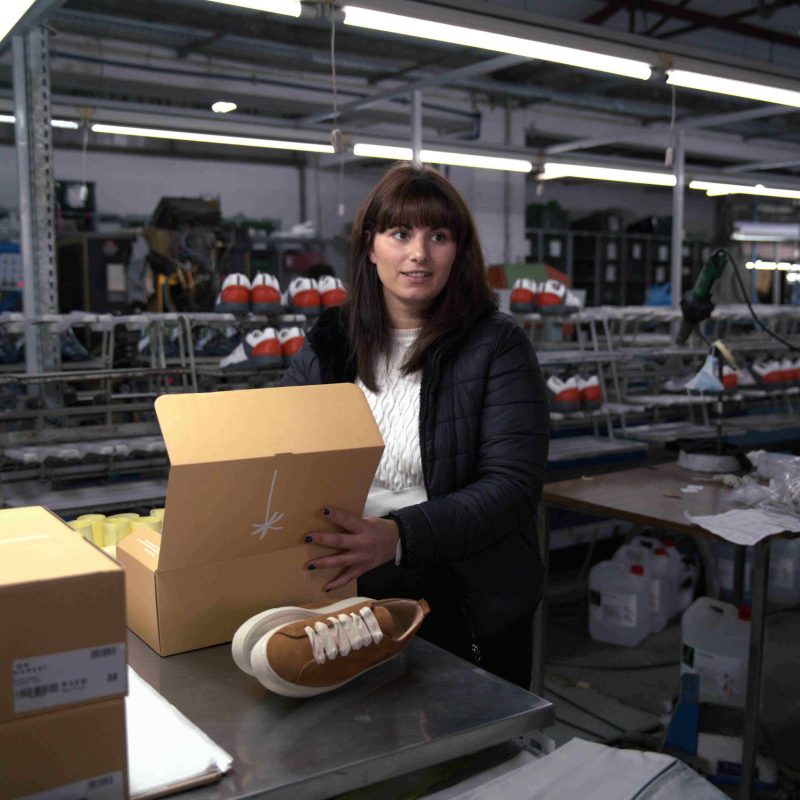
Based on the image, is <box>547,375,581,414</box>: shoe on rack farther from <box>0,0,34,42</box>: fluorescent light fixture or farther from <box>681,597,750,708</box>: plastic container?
<box>0,0,34,42</box>: fluorescent light fixture

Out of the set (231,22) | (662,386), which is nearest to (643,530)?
(662,386)

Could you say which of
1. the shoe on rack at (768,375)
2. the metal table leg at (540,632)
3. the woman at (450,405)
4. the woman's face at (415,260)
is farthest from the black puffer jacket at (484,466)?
the shoe on rack at (768,375)

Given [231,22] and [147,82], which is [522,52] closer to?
[231,22]

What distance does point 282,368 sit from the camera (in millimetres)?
5199

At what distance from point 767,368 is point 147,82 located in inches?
256

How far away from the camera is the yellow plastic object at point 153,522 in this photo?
57.1 inches

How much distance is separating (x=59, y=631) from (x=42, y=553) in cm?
10

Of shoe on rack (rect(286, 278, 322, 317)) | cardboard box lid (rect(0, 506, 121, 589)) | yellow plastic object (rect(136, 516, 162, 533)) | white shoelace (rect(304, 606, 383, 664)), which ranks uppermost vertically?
shoe on rack (rect(286, 278, 322, 317))

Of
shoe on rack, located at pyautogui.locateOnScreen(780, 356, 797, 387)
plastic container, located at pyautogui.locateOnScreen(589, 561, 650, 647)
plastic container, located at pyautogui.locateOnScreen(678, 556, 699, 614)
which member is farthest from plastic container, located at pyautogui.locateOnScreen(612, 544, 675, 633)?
shoe on rack, located at pyautogui.locateOnScreen(780, 356, 797, 387)

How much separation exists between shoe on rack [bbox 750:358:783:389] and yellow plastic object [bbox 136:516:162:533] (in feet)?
19.0

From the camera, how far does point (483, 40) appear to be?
3.59 m

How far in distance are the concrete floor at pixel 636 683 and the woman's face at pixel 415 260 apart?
2.02m

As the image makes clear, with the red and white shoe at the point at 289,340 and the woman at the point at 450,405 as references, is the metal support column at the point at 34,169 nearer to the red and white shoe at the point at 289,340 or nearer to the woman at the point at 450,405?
the red and white shoe at the point at 289,340

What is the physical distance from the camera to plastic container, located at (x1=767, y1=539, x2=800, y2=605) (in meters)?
4.71
